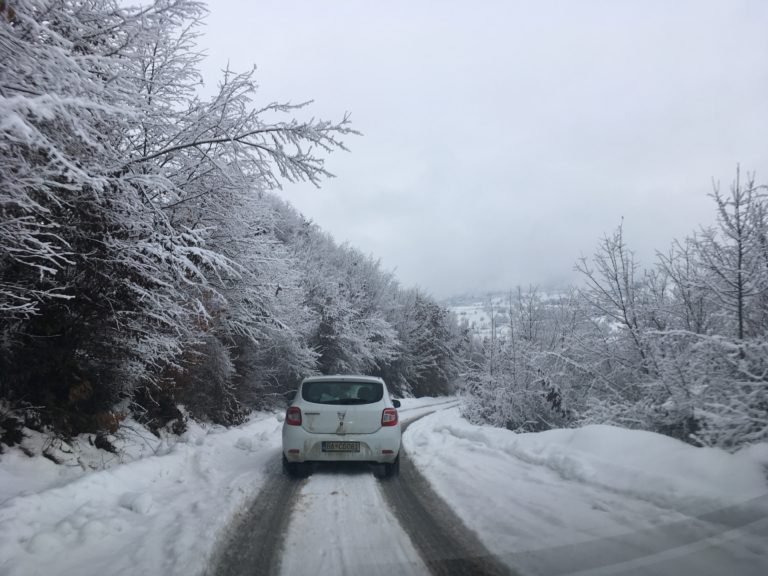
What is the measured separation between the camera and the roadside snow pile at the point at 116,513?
11.8ft

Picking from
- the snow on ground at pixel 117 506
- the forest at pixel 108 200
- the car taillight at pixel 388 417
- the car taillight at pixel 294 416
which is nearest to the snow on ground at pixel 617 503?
the car taillight at pixel 388 417

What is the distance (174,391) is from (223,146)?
19.7 ft

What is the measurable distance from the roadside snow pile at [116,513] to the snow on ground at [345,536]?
0.75 metres

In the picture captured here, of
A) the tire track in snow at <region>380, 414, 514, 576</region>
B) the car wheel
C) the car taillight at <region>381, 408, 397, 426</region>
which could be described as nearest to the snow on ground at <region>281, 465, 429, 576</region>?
the tire track in snow at <region>380, 414, 514, 576</region>

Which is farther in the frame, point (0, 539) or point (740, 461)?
point (740, 461)

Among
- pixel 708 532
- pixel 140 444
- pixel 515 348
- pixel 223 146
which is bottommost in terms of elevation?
pixel 140 444

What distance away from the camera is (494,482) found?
6.40 meters

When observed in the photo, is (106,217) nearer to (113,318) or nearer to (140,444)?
(113,318)

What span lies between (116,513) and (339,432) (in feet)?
9.89

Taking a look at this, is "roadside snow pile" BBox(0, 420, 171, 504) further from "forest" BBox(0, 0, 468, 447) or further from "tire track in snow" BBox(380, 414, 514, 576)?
"tire track in snow" BBox(380, 414, 514, 576)

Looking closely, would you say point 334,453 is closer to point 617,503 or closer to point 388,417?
point 388,417

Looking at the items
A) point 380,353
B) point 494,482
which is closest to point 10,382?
point 494,482

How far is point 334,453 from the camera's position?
268 inches

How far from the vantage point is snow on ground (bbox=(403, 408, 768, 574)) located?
362cm
